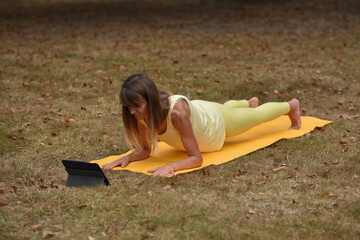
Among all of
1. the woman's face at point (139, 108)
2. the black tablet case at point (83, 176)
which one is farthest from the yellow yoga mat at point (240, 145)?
the woman's face at point (139, 108)

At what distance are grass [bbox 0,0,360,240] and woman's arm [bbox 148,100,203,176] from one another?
15cm

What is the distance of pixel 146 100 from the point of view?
4742 mm

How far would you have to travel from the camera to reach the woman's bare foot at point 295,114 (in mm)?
6234

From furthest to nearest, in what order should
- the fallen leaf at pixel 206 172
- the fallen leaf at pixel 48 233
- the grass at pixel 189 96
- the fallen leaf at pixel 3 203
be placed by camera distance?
1. the fallen leaf at pixel 206 172
2. the fallen leaf at pixel 3 203
3. the grass at pixel 189 96
4. the fallen leaf at pixel 48 233

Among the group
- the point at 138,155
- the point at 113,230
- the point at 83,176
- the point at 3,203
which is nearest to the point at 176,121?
the point at 138,155

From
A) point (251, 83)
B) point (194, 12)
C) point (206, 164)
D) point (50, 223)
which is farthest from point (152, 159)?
point (194, 12)

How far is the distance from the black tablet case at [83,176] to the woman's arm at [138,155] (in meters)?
0.57

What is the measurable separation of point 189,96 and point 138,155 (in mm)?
3133

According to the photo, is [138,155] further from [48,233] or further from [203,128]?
[48,233]

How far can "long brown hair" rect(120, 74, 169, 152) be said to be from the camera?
465cm

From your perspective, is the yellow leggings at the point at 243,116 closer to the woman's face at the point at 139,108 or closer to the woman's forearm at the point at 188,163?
the woman's forearm at the point at 188,163

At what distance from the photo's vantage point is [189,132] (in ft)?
16.5

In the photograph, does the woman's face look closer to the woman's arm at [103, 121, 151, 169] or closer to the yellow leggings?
the woman's arm at [103, 121, 151, 169]

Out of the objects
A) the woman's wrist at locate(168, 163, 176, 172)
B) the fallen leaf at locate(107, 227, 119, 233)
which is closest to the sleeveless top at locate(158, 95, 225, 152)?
the woman's wrist at locate(168, 163, 176, 172)
